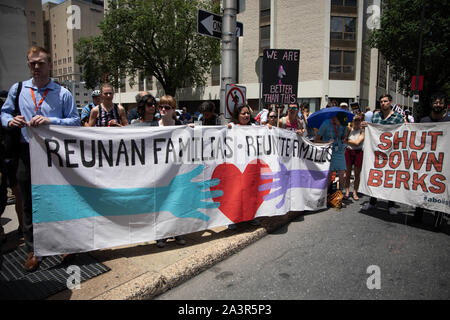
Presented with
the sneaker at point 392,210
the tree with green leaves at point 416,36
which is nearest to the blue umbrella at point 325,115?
the sneaker at point 392,210

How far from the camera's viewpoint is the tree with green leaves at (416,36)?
21.1 m

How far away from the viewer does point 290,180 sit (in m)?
4.91

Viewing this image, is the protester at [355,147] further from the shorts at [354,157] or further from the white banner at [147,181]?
the white banner at [147,181]

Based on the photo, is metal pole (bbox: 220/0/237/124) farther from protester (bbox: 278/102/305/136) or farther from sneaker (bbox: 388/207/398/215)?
sneaker (bbox: 388/207/398/215)

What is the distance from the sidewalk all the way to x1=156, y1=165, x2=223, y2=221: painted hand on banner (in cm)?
42

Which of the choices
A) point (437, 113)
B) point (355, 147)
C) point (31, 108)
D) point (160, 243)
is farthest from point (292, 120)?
point (31, 108)

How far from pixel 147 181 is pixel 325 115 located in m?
4.39

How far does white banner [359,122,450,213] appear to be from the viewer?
4438 millimetres

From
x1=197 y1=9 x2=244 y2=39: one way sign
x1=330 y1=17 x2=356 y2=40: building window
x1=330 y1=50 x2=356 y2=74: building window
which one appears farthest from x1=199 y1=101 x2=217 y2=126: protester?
x1=330 y1=17 x2=356 y2=40: building window

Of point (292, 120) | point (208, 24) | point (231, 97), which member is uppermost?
point (208, 24)

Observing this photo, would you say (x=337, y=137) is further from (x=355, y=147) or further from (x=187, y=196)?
(x=187, y=196)

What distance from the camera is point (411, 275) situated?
3.16 metres

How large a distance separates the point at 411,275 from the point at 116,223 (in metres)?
3.25
